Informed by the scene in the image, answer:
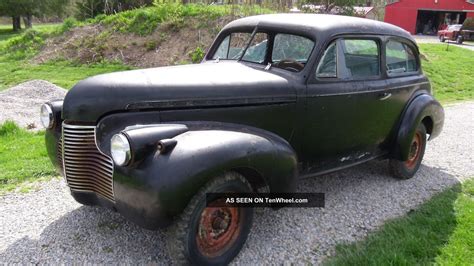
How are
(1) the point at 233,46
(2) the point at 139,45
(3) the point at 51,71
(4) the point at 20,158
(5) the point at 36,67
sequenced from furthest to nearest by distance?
(2) the point at 139,45 → (5) the point at 36,67 → (3) the point at 51,71 → (4) the point at 20,158 → (1) the point at 233,46

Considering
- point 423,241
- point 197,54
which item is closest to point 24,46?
point 197,54

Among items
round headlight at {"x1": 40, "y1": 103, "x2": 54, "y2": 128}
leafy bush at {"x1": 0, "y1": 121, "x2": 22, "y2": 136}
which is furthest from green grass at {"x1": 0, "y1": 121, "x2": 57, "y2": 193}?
round headlight at {"x1": 40, "y1": 103, "x2": 54, "y2": 128}

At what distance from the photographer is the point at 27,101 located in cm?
810

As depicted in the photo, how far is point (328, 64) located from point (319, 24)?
1.26 ft

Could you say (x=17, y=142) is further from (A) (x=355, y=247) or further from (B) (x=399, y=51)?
(B) (x=399, y=51)

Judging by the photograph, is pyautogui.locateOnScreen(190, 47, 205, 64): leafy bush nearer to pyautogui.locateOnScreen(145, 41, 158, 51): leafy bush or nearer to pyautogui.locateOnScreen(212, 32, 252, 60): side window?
pyautogui.locateOnScreen(145, 41, 158, 51): leafy bush

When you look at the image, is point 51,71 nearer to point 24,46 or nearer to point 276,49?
point 24,46

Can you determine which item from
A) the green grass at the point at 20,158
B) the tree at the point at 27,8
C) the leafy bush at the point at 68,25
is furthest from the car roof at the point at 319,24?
the tree at the point at 27,8

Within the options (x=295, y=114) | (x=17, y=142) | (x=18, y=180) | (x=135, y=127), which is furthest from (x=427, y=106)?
(x=17, y=142)

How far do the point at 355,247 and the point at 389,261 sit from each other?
11.6 inches

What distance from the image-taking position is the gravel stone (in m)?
7.05

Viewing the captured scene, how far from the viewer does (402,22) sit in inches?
1503

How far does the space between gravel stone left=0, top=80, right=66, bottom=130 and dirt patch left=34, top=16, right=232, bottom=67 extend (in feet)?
12.2

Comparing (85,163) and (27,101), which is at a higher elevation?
(85,163)
